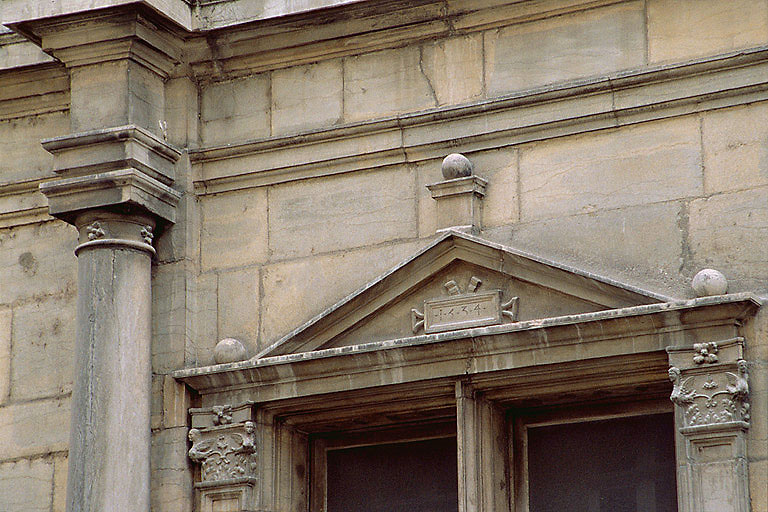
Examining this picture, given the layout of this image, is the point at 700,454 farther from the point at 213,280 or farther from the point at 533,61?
the point at 213,280

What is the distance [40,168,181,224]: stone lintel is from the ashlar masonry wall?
311 millimetres

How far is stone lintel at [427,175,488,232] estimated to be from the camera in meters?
9.77

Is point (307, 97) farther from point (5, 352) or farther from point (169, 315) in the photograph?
point (5, 352)

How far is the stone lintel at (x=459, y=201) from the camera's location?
9773 mm

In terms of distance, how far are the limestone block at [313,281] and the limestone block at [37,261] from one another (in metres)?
1.28

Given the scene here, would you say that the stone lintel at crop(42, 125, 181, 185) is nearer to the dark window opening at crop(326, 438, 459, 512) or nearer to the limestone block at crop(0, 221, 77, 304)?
the limestone block at crop(0, 221, 77, 304)

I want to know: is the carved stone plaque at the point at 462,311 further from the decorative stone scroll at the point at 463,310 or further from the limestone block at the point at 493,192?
the limestone block at the point at 493,192

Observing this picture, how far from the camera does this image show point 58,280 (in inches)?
421

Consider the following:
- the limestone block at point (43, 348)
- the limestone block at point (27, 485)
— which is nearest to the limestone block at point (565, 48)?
the limestone block at point (43, 348)

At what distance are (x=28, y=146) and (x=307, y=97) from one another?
71.3 inches

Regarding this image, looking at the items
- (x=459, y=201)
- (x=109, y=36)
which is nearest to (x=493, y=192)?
(x=459, y=201)

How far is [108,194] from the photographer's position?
33.0 feet

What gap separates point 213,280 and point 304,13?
5.28ft

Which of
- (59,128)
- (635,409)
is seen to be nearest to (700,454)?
(635,409)
